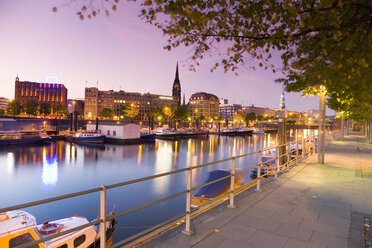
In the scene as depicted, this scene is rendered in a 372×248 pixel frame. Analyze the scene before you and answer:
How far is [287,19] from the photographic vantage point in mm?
4836

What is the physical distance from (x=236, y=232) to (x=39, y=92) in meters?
197

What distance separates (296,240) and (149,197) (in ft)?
55.7

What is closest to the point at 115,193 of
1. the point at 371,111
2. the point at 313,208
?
the point at 313,208

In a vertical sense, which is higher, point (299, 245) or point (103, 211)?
point (103, 211)

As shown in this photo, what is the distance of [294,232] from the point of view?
499 centimetres

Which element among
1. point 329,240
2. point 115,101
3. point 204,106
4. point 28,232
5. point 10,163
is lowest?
point 10,163

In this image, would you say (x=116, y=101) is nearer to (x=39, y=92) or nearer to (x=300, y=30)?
(x=39, y=92)

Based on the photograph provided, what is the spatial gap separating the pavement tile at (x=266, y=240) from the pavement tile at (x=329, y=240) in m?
0.62

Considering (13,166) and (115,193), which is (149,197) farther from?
(13,166)

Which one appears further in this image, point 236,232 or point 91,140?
point 91,140

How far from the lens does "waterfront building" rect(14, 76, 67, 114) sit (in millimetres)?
164875

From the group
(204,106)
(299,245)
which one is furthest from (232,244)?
(204,106)

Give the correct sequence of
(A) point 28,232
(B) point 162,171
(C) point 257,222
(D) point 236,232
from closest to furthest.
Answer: (D) point 236,232, (C) point 257,222, (A) point 28,232, (B) point 162,171

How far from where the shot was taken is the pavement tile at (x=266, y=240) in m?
4.42
